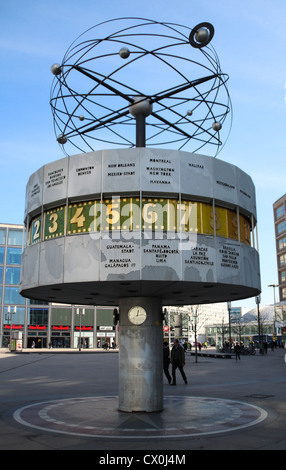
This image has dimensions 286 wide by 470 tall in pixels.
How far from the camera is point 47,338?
84062 millimetres

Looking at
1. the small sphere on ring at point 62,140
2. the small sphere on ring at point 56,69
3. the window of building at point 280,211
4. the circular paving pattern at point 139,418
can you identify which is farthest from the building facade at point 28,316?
the small sphere on ring at point 56,69

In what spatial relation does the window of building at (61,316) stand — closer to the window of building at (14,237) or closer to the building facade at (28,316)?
the building facade at (28,316)

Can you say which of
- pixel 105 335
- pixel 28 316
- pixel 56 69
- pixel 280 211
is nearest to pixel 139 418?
pixel 56 69

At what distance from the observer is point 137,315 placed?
1370 cm

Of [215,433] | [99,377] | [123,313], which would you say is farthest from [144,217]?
[99,377]

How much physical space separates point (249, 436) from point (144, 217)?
237 inches

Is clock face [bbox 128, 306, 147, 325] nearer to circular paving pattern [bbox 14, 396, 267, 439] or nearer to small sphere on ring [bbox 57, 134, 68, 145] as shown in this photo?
circular paving pattern [bbox 14, 396, 267, 439]

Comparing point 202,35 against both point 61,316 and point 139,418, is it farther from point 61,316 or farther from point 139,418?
point 61,316

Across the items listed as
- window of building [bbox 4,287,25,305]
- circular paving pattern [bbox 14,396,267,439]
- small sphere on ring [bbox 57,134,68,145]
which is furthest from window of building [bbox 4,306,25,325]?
small sphere on ring [bbox 57,134,68,145]

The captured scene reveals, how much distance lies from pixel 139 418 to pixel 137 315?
3.05 meters

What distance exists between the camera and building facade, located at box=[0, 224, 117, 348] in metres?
82.8
